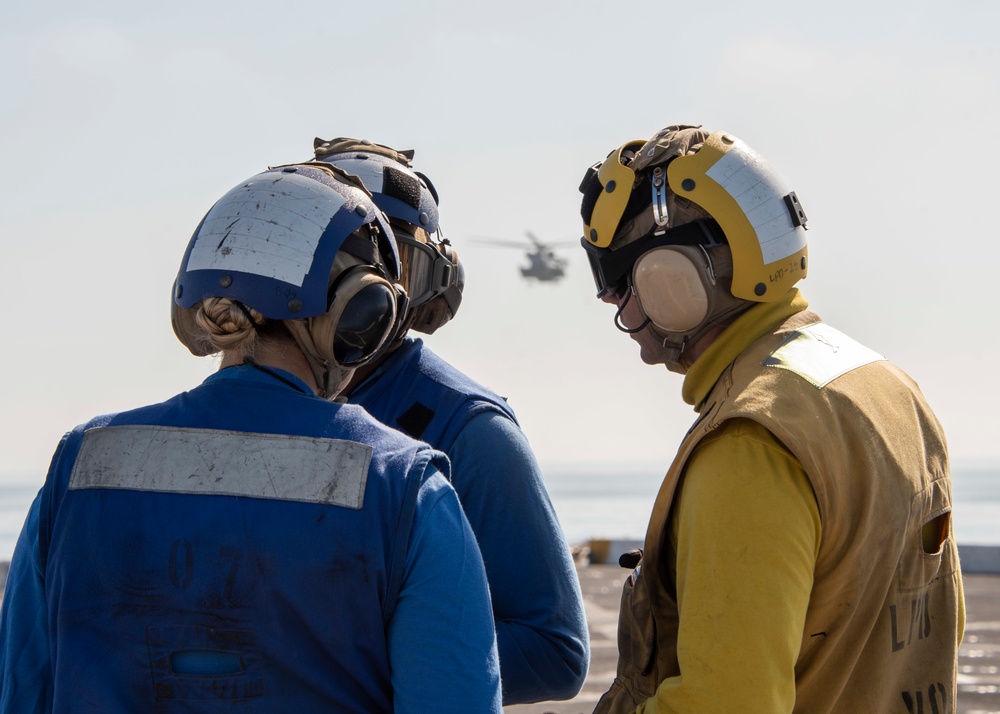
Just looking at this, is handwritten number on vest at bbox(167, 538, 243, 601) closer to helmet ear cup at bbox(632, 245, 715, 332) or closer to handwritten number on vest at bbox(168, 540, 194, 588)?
handwritten number on vest at bbox(168, 540, 194, 588)

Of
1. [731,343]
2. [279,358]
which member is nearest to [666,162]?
[731,343]

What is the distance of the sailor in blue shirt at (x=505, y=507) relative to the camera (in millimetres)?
2664

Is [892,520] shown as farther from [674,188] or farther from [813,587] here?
[674,188]

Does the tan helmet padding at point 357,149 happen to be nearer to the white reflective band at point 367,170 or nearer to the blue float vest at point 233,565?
the white reflective band at point 367,170

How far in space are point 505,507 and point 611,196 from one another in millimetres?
812

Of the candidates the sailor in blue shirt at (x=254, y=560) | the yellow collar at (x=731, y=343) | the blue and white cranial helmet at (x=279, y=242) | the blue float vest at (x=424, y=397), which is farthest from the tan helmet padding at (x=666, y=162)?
the sailor in blue shirt at (x=254, y=560)

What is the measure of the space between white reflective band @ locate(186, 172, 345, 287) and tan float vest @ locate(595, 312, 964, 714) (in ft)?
2.89

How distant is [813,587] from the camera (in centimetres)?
223

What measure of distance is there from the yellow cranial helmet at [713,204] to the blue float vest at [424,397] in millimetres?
488

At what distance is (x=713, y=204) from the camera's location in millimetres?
2547

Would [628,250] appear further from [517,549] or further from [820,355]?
[517,549]

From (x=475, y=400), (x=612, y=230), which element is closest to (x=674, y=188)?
(x=612, y=230)

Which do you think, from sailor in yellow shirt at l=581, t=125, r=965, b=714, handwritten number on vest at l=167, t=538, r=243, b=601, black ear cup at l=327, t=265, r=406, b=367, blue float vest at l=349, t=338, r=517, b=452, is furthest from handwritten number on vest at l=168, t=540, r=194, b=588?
blue float vest at l=349, t=338, r=517, b=452

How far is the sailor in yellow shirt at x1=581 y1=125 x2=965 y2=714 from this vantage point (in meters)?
2.09
